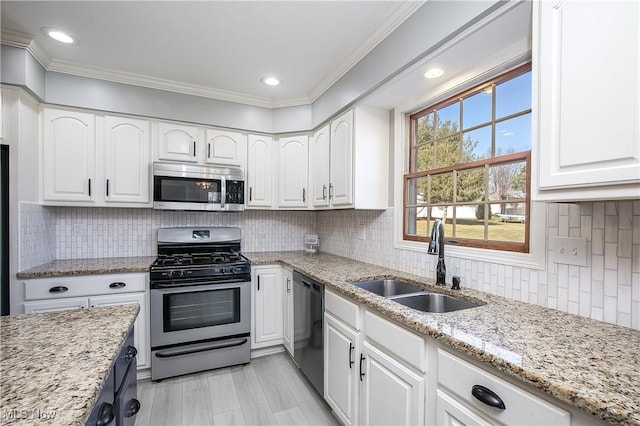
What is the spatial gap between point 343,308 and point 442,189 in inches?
42.4

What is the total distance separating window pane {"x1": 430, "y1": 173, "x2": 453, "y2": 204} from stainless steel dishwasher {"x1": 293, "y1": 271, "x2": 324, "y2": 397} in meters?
1.03

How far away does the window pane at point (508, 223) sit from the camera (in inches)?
63.1

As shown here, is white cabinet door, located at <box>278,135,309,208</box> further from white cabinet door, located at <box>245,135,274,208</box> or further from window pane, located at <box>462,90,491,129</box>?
window pane, located at <box>462,90,491,129</box>

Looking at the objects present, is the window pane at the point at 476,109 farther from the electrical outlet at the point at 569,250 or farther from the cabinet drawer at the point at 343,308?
the cabinet drawer at the point at 343,308

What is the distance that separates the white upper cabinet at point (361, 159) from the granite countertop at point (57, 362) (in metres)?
1.73

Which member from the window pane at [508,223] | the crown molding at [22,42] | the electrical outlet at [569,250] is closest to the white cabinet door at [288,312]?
the window pane at [508,223]

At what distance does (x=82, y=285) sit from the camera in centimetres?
227

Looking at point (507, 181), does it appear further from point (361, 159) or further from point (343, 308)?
point (343, 308)

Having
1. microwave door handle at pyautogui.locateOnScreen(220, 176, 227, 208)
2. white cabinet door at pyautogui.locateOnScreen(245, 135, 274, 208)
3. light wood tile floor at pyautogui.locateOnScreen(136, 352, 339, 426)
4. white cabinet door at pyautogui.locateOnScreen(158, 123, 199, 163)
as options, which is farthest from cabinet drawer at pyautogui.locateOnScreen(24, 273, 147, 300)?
white cabinet door at pyautogui.locateOnScreen(245, 135, 274, 208)

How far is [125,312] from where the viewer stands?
128 centimetres

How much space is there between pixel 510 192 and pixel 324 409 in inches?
73.5

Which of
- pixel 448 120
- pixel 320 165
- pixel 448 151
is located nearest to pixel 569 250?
pixel 448 151

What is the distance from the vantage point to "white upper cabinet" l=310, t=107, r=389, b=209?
94.3 inches

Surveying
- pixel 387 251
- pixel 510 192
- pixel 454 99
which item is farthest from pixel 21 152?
pixel 510 192
